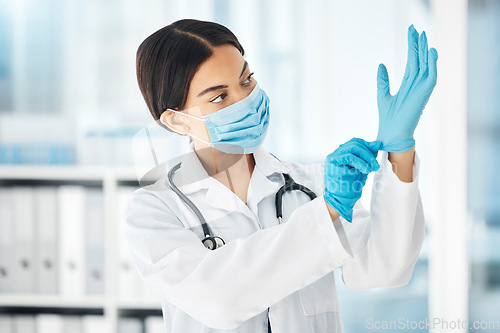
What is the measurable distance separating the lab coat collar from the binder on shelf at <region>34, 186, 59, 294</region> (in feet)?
3.17

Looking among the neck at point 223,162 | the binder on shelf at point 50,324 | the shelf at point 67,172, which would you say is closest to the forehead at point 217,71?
the neck at point 223,162

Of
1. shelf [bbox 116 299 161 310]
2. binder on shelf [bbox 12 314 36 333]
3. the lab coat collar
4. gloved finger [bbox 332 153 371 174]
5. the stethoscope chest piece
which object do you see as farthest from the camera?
binder on shelf [bbox 12 314 36 333]

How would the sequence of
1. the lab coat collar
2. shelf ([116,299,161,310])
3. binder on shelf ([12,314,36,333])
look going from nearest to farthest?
the lab coat collar, shelf ([116,299,161,310]), binder on shelf ([12,314,36,333])

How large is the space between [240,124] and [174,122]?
6.0 inches

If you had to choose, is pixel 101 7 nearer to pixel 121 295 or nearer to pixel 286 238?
pixel 121 295

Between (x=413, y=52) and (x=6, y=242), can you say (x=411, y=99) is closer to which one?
(x=413, y=52)

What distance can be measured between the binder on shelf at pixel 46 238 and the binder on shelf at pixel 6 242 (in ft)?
0.33

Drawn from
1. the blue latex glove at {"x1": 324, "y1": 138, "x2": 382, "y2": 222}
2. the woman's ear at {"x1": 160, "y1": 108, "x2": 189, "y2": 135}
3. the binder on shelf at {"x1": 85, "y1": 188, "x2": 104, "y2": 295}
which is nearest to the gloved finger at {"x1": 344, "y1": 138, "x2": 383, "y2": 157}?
the blue latex glove at {"x1": 324, "y1": 138, "x2": 382, "y2": 222}

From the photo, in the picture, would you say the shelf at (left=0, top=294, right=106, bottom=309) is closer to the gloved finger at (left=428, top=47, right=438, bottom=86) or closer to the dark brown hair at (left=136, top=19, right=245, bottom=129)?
the dark brown hair at (left=136, top=19, right=245, bottom=129)

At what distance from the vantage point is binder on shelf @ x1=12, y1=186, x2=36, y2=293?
1.76 meters

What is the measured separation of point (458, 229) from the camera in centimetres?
187

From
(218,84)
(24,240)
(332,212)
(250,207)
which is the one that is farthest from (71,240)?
(332,212)

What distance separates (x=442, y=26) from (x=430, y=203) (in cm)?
73

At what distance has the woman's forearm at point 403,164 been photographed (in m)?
0.80
